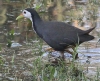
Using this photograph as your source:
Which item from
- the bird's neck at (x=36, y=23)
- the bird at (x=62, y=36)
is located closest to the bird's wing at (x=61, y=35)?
the bird at (x=62, y=36)

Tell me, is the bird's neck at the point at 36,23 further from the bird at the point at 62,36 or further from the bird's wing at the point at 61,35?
the bird's wing at the point at 61,35

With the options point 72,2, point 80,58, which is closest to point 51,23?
point 80,58

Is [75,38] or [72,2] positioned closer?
[75,38]

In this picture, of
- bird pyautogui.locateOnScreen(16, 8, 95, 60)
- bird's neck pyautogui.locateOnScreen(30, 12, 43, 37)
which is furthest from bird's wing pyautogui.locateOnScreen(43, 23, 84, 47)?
bird's neck pyautogui.locateOnScreen(30, 12, 43, 37)

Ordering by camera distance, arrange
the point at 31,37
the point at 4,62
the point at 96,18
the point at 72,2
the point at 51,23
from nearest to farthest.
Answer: the point at 4,62 → the point at 51,23 → the point at 31,37 → the point at 96,18 → the point at 72,2

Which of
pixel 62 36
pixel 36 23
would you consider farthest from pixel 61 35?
pixel 36 23

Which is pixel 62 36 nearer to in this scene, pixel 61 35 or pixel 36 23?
pixel 61 35

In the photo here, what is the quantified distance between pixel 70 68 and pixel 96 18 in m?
3.92

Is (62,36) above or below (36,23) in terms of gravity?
below

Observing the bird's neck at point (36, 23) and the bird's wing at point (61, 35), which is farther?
the bird's neck at point (36, 23)

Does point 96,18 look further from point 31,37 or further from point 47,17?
point 31,37

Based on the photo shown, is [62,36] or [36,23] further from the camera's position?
[36,23]

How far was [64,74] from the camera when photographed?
7.15 m

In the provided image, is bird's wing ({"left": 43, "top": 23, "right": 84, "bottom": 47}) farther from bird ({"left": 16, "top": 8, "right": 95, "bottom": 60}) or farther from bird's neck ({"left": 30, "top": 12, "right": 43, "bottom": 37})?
bird's neck ({"left": 30, "top": 12, "right": 43, "bottom": 37})
